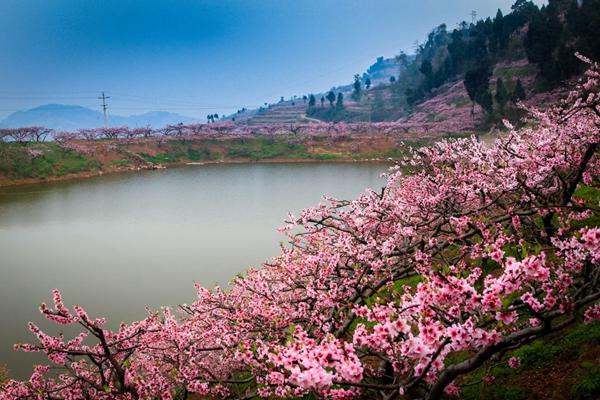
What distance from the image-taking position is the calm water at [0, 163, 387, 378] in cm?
1474

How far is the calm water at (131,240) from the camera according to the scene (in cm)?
1474

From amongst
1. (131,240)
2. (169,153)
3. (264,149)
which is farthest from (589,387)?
(169,153)

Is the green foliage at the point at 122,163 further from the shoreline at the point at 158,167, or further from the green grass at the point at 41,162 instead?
the green grass at the point at 41,162

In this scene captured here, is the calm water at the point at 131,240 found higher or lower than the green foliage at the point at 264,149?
lower

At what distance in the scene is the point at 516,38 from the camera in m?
69.5

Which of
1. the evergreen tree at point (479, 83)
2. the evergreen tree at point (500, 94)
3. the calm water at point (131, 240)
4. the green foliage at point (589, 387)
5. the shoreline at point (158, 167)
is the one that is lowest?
the calm water at point (131, 240)

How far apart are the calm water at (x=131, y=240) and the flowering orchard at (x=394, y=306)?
6491 millimetres

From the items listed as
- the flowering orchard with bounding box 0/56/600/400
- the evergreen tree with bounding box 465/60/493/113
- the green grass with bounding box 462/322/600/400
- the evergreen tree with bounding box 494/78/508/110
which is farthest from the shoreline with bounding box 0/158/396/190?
the green grass with bounding box 462/322/600/400

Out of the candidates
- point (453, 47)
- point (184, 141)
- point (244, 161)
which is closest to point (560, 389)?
point (244, 161)

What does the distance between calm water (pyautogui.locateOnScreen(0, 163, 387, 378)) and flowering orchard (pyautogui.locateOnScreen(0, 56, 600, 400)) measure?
6.49 m

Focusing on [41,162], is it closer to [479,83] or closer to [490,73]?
[479,83]

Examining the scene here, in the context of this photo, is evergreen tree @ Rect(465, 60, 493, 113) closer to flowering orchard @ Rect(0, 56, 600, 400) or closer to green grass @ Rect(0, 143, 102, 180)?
green grass @ Rect(0, 143, 102, 180)

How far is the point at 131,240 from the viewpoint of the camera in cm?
2244

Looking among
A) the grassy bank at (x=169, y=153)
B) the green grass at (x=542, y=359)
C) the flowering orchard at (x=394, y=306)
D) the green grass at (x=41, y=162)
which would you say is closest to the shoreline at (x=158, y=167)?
the grassy bank at (x=169, y=153)
